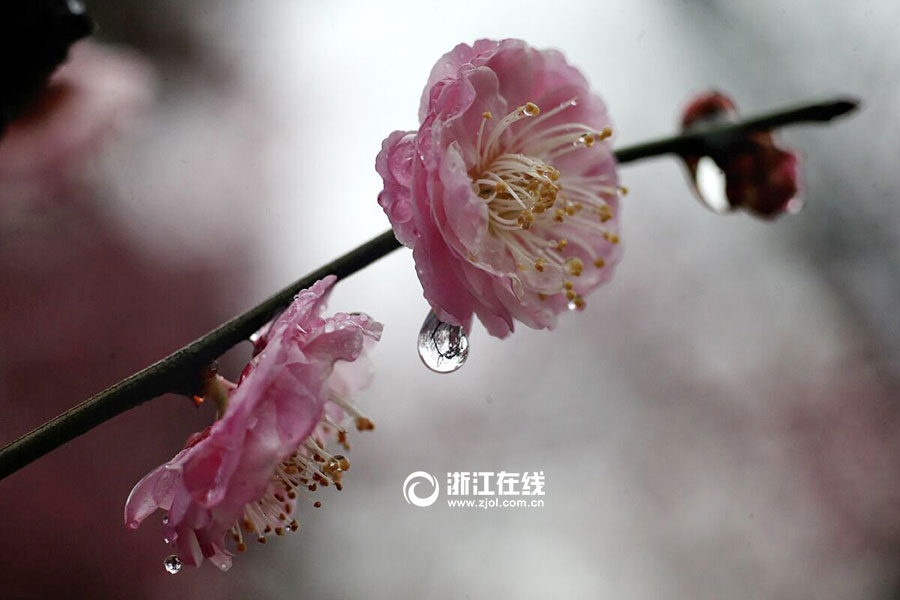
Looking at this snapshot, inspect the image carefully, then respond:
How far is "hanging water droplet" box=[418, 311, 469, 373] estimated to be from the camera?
0.38 meters

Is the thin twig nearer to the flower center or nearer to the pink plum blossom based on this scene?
the flower center

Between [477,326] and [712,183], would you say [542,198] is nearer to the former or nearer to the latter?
[712,183]

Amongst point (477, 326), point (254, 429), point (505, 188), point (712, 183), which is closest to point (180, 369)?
point (254, 429)

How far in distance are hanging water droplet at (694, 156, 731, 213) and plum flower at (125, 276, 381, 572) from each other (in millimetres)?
219

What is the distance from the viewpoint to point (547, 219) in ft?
1.33

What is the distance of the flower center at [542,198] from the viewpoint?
38 cm

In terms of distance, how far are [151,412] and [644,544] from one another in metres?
0.52

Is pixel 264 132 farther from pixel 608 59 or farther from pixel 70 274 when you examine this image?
pixel 608 59

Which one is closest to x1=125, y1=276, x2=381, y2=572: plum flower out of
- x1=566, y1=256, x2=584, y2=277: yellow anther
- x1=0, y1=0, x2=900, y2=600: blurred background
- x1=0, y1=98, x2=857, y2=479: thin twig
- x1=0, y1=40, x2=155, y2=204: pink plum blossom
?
x1=0, y1=98, x2=857, y2=479: thin twig

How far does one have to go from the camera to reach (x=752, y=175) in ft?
1.35

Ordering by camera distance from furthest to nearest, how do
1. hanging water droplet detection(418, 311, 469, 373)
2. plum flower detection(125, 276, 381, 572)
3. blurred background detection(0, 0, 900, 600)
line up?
blurred background detection(0, 0, 900, 600) → hanging water droplet detection(418, 311, 469, 373) → plum flower detection(125, 276, 381, 572)

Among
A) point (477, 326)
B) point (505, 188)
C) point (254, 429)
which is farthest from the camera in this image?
point (477, 326)

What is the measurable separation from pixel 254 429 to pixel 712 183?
292 millimetres

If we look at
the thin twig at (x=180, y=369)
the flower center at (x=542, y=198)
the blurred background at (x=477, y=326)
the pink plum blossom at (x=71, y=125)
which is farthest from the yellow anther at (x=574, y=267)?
the pink plum blossom at (x=71, y=125)
